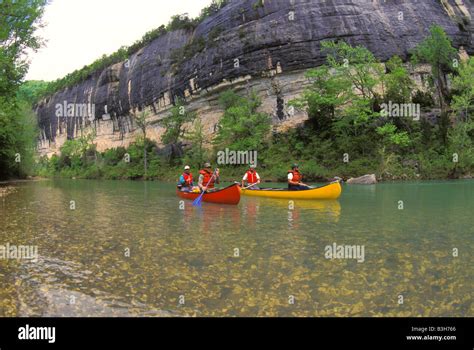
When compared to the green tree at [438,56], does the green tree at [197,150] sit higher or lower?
lower

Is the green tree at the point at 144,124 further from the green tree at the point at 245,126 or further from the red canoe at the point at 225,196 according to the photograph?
the red canoe at the point at 225,196

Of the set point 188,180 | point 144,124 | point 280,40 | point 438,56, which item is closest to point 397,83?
point 438,56

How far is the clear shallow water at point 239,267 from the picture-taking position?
447 cm

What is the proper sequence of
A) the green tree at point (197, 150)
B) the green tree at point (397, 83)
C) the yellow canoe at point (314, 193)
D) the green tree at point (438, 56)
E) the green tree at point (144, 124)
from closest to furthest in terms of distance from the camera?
the yellow canoe at point (314, 193), the green tree at point (397, 83), the green tree at point (438, 56), the green tree at point (197, 150), the green tree at point (144, 124)

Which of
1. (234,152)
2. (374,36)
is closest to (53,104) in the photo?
(234,152)

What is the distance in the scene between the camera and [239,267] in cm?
605

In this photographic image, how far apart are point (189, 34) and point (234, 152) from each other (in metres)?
23.4

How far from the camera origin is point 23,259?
664cm

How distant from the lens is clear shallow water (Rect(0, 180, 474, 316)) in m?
4.47

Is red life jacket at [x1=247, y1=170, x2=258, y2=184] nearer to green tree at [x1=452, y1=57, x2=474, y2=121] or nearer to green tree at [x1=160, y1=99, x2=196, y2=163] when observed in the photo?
green tree at [x1=452, y1=57, x2=474, y2=121]

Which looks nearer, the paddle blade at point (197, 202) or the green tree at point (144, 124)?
the paddle blade at point (197, 202)

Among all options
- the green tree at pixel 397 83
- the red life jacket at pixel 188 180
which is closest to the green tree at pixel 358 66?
the green tree at pixel 397 83
